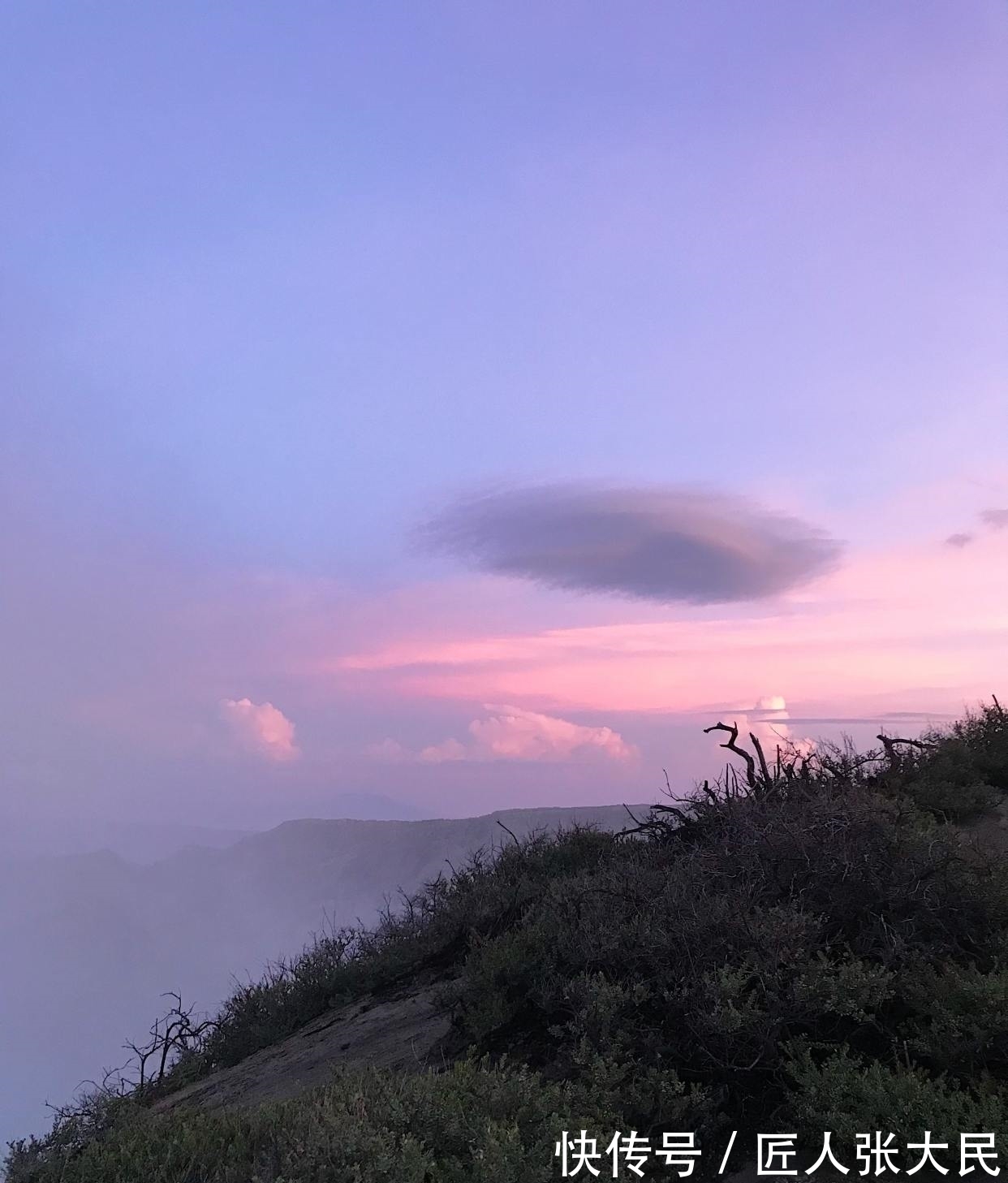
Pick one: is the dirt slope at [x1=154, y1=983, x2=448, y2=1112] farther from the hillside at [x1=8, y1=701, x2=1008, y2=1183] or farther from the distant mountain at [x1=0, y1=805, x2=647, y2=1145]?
the distant mountain at [x1=0, y1=805, x2=647, y2=1145]

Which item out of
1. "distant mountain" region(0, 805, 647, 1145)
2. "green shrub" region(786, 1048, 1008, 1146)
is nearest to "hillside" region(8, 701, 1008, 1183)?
"green shrub" region(786, 1048, 1008, 1146)

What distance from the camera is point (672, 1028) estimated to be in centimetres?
534

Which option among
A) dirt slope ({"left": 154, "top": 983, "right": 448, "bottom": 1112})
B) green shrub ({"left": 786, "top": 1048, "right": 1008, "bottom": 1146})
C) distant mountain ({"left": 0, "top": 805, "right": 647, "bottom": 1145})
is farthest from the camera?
distant mountain ({"left": 0, "top": 805, "right": 647, "bottom": 1145})

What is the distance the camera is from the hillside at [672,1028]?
13.9 ft

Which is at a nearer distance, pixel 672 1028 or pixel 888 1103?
pixel 888 1103

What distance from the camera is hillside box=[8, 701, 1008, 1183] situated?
4.22 meters

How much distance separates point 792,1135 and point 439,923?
17.3 ft

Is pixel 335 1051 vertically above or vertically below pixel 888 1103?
below

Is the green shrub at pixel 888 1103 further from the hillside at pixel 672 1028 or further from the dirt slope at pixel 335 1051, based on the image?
the dirt slope at pixel 335 1051

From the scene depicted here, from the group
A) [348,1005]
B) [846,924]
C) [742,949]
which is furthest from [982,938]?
[348,1005]

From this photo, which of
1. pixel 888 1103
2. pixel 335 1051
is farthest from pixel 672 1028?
pixel 335 1051

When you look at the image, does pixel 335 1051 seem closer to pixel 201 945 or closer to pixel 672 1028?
pixel 672 1028

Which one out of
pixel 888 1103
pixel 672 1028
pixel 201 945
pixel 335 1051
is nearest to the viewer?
pixel 888 1103

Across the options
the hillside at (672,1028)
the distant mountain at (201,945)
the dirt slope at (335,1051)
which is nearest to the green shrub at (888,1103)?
the hillside at (672,1028)
